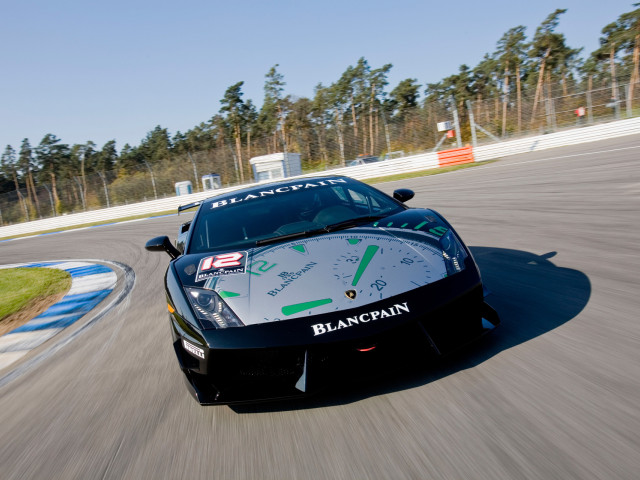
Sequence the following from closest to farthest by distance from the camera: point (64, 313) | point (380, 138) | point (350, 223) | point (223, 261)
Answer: point (223, 261), point (350, 223), point (64, 313), point (380, 138)

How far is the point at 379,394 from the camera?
245cm

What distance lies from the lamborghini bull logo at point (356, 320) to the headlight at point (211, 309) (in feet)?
1.26

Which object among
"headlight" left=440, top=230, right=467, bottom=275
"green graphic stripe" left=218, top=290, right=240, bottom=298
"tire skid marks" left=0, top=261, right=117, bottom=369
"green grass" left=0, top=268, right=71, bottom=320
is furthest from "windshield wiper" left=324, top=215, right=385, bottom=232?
"green grass" left=0, top=268, right=71, bottom=320

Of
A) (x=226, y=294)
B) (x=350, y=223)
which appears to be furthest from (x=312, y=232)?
(x=226, y=294)

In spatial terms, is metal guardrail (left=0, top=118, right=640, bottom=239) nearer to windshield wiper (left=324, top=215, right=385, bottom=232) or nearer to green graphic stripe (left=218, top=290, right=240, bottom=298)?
windshield wiper (left=324, top=215, right=385, bottom=232)

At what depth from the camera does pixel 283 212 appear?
3705mm

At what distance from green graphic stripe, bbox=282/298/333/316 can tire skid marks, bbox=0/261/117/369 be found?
335 cm

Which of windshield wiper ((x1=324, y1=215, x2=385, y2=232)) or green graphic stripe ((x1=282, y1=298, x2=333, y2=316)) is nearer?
green graphic stripe ((x1=282, y1=298, x2=333, y2=316))

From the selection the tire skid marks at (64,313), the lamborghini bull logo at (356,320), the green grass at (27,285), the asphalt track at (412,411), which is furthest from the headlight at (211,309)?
the green grass at (27,285)

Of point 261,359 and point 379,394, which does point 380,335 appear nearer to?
point 379,394

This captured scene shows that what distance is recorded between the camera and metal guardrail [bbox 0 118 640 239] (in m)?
18.7

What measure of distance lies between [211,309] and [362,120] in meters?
25.1

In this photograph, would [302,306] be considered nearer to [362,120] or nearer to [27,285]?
[27,285]

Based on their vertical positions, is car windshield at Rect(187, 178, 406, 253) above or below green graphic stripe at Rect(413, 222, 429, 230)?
above
